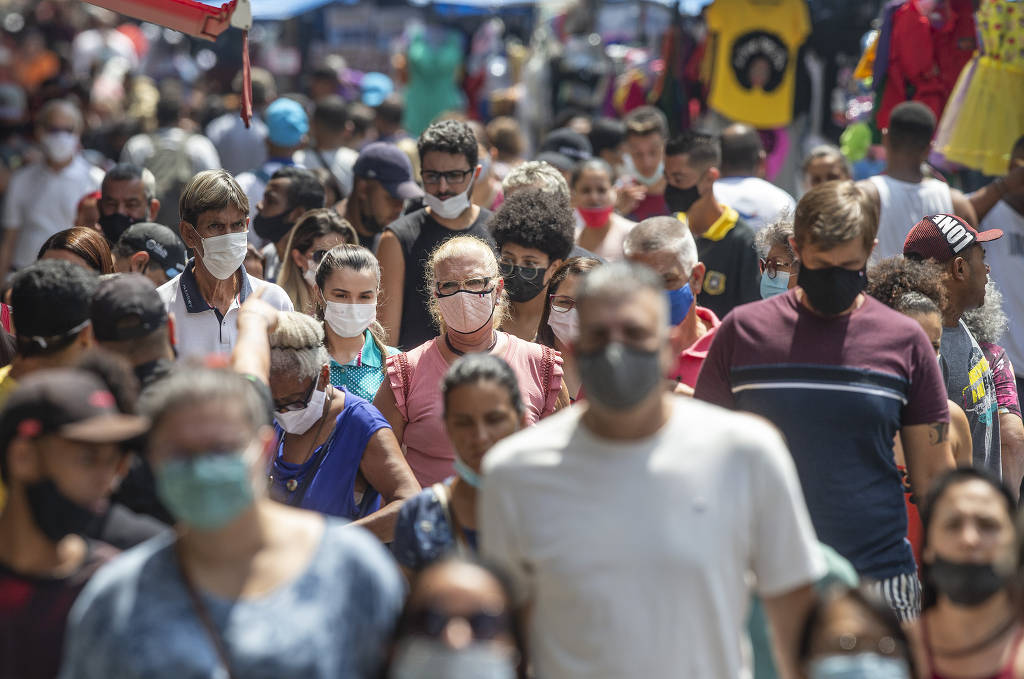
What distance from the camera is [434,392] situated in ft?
15.6

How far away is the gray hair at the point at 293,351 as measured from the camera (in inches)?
169

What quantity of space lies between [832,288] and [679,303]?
122 centimetres

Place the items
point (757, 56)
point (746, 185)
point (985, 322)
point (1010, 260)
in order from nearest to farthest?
point (985, 322) < point (1010, 260) < point (746, 185) < point (757, 56)

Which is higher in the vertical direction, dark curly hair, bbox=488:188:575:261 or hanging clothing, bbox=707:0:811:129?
hanging clothing, bbox=707:0:811:129

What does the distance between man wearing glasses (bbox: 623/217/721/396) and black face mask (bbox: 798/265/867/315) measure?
1101 mm

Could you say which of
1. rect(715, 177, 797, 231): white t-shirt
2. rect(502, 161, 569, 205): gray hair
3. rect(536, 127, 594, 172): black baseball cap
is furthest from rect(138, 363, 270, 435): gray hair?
rect(536, 127, 594, 172): black baseball cap

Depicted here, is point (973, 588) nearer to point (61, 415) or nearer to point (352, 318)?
point (61, 415)

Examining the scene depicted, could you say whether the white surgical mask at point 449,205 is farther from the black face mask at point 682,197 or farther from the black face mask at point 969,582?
the black face mask at point 969,582

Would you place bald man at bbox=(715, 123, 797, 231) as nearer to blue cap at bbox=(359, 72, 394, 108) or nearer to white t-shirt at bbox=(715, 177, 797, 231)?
white t-shirt at bbox=(715, 177, 797, 231)

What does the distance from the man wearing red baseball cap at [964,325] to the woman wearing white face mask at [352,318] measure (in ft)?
7.53

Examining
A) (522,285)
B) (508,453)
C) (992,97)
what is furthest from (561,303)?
(992,97)

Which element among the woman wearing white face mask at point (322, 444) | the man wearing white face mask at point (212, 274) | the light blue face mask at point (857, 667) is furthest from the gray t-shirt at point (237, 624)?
the man wearing white face mask at point (212, 274)

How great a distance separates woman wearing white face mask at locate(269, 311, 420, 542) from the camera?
4.30 m

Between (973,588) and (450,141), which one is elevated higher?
(450,141)
